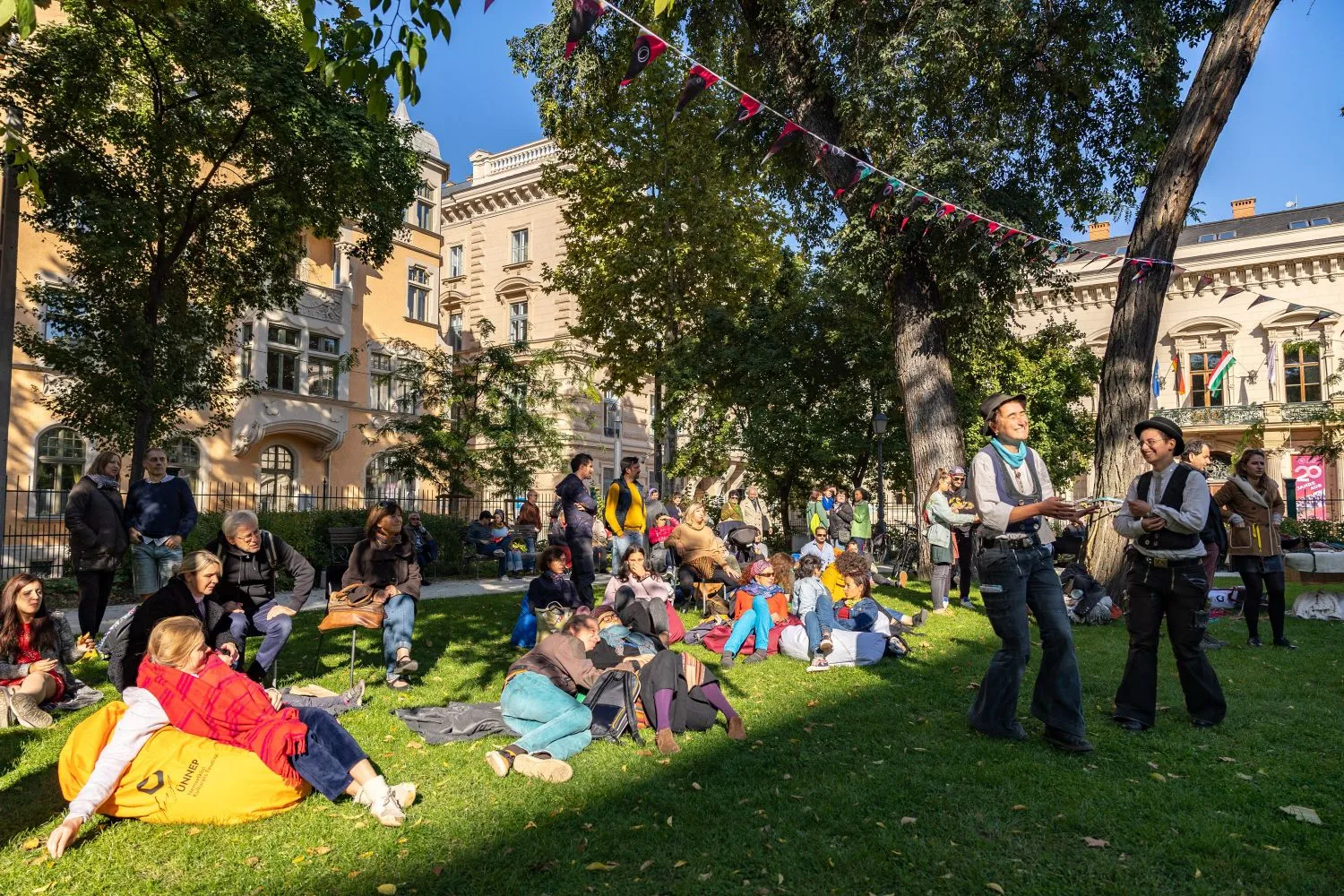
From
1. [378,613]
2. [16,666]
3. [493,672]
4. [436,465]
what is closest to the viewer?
[16,666]

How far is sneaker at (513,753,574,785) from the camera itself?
4418 mm

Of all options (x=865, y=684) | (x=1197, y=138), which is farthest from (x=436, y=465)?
(x=1197, y=138)

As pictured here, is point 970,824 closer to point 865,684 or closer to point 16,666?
point 865,684

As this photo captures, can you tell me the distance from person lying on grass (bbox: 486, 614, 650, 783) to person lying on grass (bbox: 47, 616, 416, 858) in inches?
26.9

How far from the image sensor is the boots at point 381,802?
12.5 ft

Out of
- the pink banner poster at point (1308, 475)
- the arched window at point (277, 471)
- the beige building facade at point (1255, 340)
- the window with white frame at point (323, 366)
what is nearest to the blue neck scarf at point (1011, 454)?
the arched window at point (277, 471)

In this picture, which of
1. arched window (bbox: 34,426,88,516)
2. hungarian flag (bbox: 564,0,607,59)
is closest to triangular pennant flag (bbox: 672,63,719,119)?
hungarian flag (bbox: 564,0,607,59)

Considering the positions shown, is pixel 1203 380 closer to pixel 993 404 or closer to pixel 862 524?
pixel 862 524

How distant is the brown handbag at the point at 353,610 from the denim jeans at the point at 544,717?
4.70 ft

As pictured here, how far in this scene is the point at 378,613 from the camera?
6336 millimetres

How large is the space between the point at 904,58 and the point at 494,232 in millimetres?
27834

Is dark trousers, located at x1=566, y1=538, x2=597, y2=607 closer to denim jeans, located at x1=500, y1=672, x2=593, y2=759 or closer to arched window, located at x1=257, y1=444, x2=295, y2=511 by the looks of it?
denim jeans, located at x1=500, y1=672, x2=593, y2=759

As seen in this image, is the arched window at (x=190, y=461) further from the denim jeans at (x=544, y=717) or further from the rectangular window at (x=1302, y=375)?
the rectangular window at (x=1302, y=375)

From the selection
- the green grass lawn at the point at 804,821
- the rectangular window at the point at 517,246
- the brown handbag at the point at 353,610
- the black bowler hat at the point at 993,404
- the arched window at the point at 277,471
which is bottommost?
the green grass lawn at the point at 804,821
